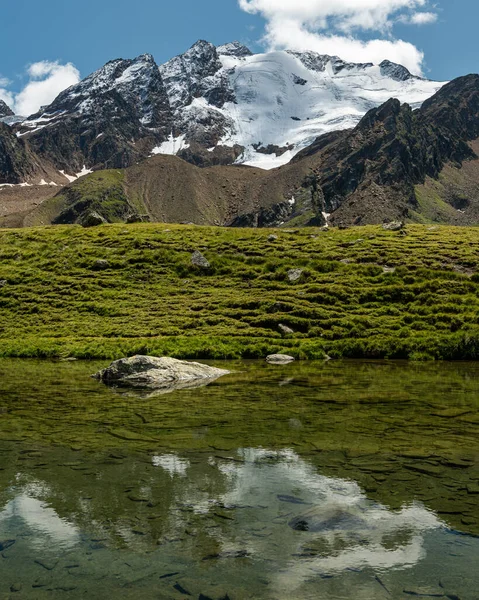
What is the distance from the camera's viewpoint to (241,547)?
9.14 m

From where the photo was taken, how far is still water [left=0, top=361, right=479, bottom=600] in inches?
323

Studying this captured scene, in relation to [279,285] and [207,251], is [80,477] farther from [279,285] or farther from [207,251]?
[207,251]

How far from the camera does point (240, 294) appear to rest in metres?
67.3

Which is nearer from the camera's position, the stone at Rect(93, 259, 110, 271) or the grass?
the grass

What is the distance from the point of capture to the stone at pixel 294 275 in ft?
232

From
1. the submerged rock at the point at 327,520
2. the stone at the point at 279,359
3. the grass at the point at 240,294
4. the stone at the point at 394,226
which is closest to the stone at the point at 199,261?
the grass at the point at 240,294

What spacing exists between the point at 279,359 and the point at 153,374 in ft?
49.5

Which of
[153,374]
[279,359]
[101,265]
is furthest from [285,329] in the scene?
[101,265]

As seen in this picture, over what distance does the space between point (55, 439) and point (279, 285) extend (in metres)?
54.3

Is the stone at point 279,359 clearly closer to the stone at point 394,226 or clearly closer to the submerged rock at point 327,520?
the submerged rock at point 327,520

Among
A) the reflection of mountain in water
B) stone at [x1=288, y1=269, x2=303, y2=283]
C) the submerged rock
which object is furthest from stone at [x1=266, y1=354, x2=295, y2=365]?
the submerged rock

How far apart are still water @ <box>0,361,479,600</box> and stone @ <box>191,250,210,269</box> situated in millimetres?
57552

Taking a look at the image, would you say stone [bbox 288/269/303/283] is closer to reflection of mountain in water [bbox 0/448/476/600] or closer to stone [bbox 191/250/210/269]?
stone [bbox 191/250/210/269]

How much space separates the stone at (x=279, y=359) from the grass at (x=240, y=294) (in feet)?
5.60
